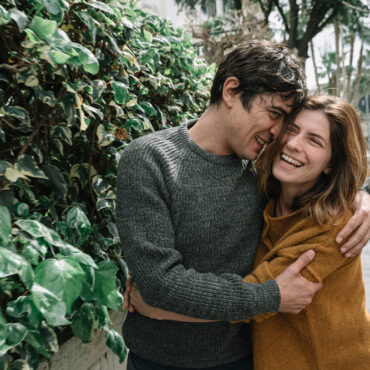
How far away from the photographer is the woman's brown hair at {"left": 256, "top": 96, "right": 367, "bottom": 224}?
178 cm

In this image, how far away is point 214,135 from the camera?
1.76 meters

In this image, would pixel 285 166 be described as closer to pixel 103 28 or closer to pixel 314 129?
pixel 314 129

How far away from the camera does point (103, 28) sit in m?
1.77

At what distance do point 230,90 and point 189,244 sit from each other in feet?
2.32

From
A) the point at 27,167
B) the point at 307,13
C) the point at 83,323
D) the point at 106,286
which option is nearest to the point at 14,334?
the point at 106,286

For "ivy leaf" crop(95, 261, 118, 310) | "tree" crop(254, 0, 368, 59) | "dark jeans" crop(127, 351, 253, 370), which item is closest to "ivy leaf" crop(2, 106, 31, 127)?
"ivy leaf" crop(95, 261, 118, 310)

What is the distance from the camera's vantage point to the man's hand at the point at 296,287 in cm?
152

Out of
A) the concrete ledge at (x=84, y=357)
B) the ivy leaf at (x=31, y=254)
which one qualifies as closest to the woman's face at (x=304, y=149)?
the ivy leaf at (x=31, y=254)

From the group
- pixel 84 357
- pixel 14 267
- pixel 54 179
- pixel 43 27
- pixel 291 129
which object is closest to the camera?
pixel 14 267

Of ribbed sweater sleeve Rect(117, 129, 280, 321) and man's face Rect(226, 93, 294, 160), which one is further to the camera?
man's face Rect(226, 93, 294, 160)

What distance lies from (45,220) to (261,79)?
41.9 inches

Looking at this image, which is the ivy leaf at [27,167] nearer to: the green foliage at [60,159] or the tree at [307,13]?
the green foliage at [60,159]

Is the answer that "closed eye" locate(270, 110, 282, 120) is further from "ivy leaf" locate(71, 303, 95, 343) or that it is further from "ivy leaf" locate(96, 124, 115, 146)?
"ivy leaf" locate(71, 303, 95, 343)

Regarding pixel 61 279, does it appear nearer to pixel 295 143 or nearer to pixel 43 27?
pixel 43 27
